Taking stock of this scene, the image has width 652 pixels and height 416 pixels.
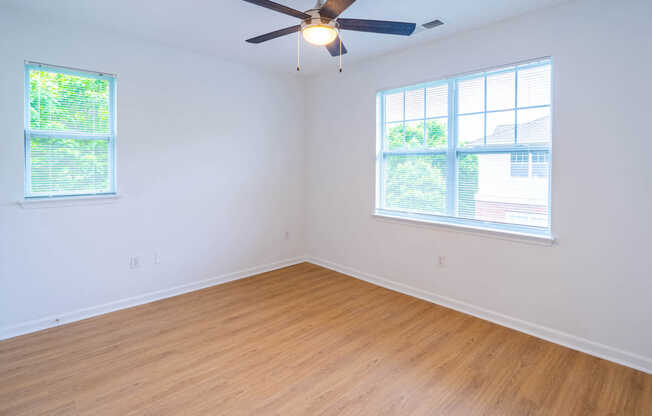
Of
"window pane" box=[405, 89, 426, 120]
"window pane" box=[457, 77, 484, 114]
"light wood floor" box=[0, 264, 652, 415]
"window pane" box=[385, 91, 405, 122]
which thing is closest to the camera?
"light wood floor" box=[0, 264, 652, 415]

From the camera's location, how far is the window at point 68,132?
2.92 metres

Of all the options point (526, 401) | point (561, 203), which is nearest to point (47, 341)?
point (526, 401)

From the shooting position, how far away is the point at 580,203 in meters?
2.64

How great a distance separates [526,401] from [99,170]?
3.91 meters

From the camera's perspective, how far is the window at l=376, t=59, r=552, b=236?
2902 mm

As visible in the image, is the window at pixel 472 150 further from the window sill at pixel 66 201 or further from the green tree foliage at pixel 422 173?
the window sill at pixel 66 201

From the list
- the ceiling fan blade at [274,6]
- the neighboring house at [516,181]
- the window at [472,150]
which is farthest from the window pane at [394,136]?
the ceiling fan blade at [274,6]

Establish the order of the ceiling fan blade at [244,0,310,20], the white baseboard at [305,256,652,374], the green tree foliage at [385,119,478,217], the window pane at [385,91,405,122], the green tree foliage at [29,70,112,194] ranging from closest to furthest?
the ceiling fan blade at [244,0,310,20], the white baseboard at [305,256,652,374], the green tree foliage at [29,70,112,194], the green tree foliage at [385,119,478,217], the window pane at [385,91,405,122]

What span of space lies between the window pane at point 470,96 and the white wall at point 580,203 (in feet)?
0.48

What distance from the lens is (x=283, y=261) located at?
4898mm

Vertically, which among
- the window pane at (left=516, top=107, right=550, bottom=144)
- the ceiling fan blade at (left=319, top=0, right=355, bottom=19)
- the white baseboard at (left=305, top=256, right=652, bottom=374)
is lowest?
the white baseboard at (left=305, top=256, right=652, bottom=374)

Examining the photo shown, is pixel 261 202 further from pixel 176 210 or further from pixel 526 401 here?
pixel 526 401

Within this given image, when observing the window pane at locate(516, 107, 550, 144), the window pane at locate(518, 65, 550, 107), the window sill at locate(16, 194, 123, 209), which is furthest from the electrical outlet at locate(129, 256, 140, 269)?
the window pane at locate(518, 65, 550, 107)

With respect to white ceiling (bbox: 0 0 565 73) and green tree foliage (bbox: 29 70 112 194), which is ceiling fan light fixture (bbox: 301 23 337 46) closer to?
white ceiling (bbox: 0 0 565 73)
